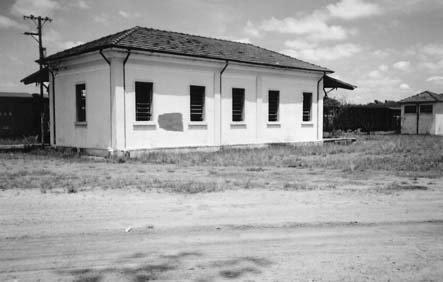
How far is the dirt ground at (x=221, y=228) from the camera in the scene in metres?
4.31

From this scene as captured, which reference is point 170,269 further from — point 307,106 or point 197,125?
point 307,106

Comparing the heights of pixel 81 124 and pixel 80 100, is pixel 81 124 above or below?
below

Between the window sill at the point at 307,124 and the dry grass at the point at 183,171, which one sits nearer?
the dry grass at the point at 183,171

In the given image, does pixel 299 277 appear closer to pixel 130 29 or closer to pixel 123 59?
pixel 123 59

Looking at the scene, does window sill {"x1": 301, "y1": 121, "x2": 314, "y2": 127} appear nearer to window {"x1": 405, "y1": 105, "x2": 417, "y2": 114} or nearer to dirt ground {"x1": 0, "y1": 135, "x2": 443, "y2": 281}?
dirt ground {"x1": 0, "y1": 135, "x2": 443, "y2": 281}

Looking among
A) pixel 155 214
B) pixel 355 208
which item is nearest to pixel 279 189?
pixel 355 208

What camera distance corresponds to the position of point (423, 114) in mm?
38000

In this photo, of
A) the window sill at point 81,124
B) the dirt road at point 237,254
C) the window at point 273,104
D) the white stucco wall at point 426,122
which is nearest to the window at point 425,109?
the white stucco wall at point 426,122

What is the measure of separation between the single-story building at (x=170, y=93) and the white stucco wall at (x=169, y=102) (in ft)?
0.13

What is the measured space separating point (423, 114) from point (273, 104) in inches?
869

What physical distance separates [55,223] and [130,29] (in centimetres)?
1416

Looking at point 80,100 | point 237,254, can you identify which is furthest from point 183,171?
point 80,100

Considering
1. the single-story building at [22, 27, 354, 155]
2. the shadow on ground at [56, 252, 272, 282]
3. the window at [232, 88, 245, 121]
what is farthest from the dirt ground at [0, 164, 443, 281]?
the window at [232, 88, 245, 121]

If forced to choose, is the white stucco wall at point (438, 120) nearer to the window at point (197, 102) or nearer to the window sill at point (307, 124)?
the window sill at point (307, 124)
